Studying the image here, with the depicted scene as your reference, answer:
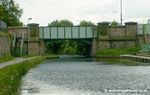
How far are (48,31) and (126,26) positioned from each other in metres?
17.8

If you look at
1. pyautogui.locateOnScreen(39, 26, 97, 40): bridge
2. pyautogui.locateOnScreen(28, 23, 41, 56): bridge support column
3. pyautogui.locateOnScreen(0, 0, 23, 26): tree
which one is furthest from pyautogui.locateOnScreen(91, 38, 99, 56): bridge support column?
pyautogui.locateOnScreen(0, 0, 23, 26): tree

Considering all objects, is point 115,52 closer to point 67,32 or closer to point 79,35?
point 79,35

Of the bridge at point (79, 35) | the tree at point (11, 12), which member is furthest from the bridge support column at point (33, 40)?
the tree at point (11, 12)

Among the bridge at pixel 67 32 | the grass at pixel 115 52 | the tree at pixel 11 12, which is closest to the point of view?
the grass at pixel 115 52

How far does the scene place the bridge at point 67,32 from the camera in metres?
115

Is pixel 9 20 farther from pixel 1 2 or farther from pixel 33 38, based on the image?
pixel 33 38

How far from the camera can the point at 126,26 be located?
112875 mm

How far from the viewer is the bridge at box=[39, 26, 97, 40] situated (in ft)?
377

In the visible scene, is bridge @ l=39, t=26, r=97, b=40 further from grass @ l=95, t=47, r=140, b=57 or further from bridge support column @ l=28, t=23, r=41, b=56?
grass @ l=95, t=47, r=140, b=57

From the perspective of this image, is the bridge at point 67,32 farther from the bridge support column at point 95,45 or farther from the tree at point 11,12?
the tree at point 11,12

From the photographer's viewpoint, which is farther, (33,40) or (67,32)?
(67,32)

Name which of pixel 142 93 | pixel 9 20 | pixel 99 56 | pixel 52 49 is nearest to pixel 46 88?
pixel 142 93

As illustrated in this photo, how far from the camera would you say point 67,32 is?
11481 cm

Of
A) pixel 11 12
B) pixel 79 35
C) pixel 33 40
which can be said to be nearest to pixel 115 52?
pixel 79 35
